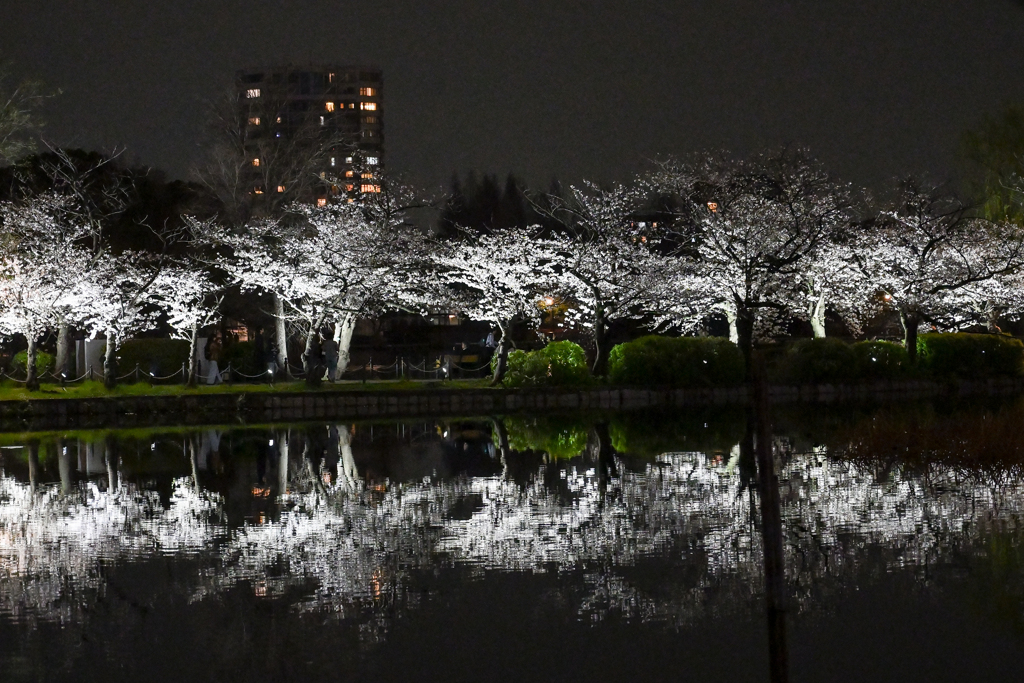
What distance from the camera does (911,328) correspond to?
34.3 metres

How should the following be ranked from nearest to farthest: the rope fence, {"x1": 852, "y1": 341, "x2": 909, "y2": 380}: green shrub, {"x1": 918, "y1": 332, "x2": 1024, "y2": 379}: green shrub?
the rope fence, {"x1": 852, "y1": 341, "x2": 909, "y2": 380}: green shrub, {"x1": 918, "y1": 332, "x2": 1024, "y2": 379}: green shrub

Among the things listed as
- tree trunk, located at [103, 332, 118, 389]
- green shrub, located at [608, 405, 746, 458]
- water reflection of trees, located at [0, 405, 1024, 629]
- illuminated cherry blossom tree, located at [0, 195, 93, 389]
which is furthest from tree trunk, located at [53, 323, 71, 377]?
water reflection of trees, located at [0, 405, 1024, 629]

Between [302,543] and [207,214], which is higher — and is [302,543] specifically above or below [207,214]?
below

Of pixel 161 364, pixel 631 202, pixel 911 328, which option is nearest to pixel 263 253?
pixel 161 364

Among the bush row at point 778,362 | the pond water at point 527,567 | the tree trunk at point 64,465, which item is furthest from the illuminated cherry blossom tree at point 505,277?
the pond water at point 527,567

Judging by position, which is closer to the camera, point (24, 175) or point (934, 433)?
point (934, 433)

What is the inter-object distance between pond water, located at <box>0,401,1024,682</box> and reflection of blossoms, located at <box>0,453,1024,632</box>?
40mm

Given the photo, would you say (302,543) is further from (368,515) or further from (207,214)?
(207,214)

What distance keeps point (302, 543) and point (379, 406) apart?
17.8m

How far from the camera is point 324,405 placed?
2673 cm

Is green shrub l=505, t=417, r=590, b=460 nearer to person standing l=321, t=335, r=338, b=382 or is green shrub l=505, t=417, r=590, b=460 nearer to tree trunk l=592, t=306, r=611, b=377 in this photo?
tree trunk l=592, t=306, r=611, b=377

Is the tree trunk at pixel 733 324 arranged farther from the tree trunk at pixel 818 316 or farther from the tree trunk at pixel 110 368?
the tree trunk at pixel 110 368

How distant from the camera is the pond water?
6035 mm

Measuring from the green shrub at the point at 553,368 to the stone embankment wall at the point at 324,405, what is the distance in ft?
2.08
